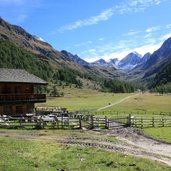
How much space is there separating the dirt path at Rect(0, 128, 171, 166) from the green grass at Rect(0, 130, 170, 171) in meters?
2.15

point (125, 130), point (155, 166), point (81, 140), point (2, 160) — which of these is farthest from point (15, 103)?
point (155, 166)

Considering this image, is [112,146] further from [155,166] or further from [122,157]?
[155,166]

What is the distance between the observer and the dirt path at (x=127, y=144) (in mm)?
33156

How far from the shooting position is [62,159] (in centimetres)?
3020

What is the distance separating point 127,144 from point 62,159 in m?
10.5

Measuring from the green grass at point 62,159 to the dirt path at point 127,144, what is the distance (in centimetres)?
215

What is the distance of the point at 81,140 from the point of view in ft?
130

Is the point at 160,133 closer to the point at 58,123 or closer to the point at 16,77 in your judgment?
the point at 58,123

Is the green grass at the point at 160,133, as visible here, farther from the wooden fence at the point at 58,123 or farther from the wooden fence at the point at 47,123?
the wooden fence at the point at 47,123

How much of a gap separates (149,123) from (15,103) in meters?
22.8

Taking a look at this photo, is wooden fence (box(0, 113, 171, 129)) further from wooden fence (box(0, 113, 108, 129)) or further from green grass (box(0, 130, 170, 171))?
green grass (box(0, 130, 170, 171))

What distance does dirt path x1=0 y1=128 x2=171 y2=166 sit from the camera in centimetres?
3316

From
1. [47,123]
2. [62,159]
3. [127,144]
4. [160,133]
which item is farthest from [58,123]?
[62,159]

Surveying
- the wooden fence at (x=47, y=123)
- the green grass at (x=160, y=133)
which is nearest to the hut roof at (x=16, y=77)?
the wooden fence at (x=47, y=123)
